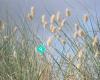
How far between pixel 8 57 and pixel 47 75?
1.54ft

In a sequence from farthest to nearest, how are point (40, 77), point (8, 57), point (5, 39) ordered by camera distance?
point (5, 39) < point (8, 57) < point (40, 77)

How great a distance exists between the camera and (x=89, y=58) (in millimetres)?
3936

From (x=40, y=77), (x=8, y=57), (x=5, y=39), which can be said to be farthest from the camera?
(x=5, y=39)

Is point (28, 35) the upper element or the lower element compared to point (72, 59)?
upper

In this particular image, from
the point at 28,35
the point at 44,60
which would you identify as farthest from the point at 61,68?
the point at 28,35

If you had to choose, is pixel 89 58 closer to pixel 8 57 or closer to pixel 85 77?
pixel 85 77

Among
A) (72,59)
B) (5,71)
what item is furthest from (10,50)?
(72,59)

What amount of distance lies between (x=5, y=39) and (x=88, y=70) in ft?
3.61

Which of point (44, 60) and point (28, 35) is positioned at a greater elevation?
point (28, 35)

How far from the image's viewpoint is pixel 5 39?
4.43 metres

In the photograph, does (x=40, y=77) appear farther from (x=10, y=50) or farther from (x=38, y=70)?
(x=10, y=50)

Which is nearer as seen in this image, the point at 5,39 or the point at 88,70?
the point at 88,70

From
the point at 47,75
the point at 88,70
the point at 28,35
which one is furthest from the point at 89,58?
the point at 28,35

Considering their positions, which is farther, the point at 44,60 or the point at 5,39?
the point at 5,39
